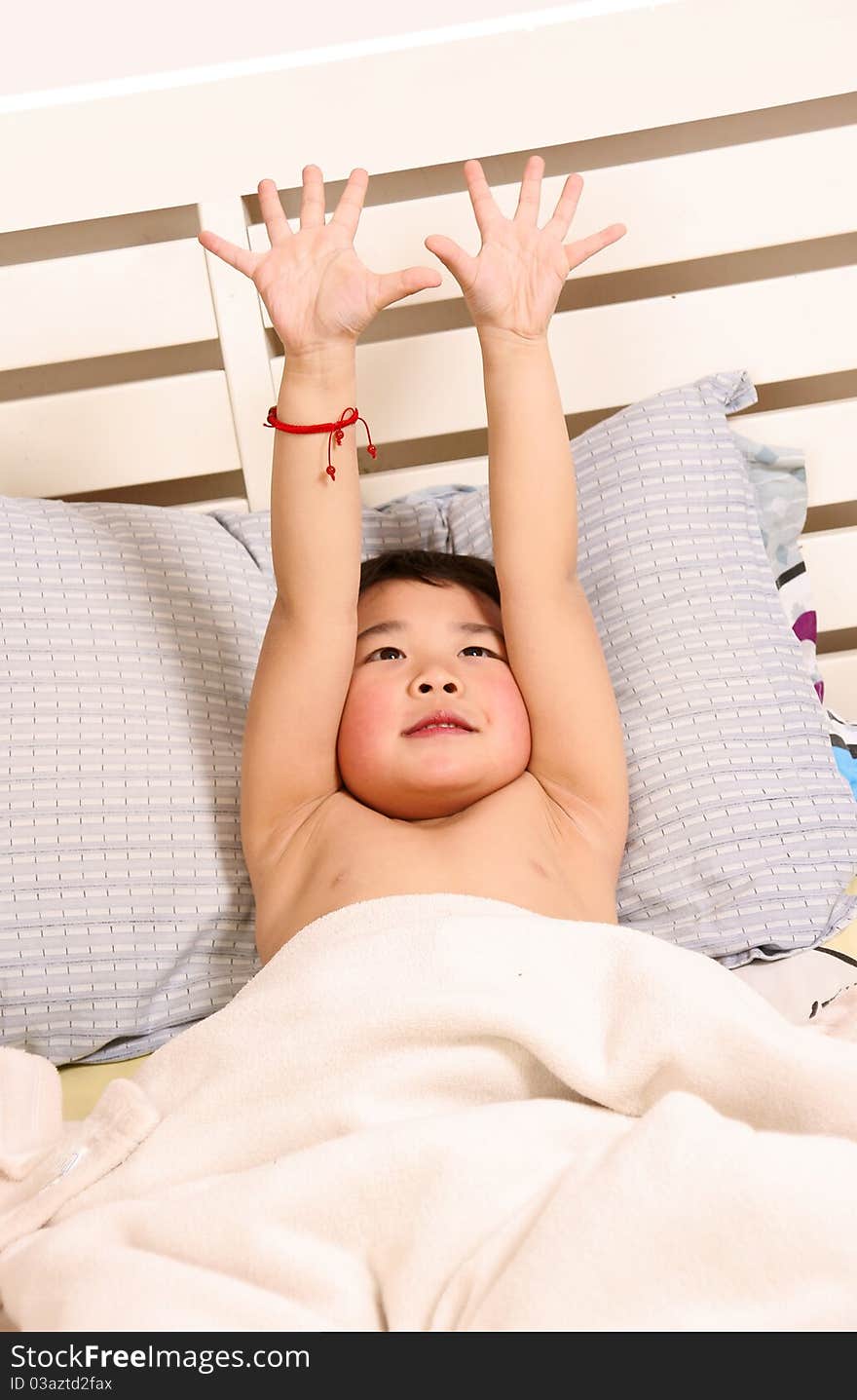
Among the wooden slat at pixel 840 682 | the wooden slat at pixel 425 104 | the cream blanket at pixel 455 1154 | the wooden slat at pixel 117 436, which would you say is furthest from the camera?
the wooden slat at pixel 840 682

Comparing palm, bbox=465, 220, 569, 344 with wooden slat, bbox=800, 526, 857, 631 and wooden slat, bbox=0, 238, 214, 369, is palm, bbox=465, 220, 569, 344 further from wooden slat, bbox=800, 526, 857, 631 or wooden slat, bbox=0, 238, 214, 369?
wooden slat, bbox=800, 526, 857, 631

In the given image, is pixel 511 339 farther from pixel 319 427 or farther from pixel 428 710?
pixel 428 710

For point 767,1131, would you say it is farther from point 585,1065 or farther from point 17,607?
point 17,607

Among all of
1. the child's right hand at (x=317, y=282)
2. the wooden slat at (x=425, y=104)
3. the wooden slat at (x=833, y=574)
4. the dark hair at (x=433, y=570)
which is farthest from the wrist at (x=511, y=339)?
the wooden slat at (x=833, y=574)

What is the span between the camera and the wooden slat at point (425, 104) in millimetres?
1731

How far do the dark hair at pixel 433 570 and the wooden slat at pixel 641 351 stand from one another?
0.32 m

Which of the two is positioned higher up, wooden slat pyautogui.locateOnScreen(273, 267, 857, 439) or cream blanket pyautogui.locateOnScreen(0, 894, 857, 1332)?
wooden slat pyautogui.locateOnScreen(273, 267, 857, 439)

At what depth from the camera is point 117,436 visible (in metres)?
1.85

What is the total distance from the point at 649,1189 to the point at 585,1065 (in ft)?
0.55

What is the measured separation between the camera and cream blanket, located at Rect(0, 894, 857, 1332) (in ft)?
2.85

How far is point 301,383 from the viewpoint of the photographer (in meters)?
1.45

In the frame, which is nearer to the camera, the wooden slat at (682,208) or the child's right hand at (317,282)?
the child's right hand at (317,282)

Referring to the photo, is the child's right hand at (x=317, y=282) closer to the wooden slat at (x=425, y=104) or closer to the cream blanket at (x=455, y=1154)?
the wooden slat at (x=425, y=104)

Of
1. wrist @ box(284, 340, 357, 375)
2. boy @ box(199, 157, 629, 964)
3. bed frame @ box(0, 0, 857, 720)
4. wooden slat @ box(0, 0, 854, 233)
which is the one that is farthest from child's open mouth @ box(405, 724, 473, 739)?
wooden slat @ box(0, 0, 854, 233)
